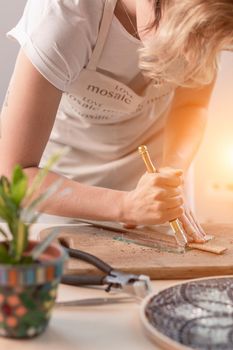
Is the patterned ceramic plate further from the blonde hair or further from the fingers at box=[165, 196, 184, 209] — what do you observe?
the blonde hair

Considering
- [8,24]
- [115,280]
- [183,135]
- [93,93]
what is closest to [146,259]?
[115,280]

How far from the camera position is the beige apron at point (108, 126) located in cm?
115

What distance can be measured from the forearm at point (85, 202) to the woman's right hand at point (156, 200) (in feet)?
0.06

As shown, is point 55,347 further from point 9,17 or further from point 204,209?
point 204,209

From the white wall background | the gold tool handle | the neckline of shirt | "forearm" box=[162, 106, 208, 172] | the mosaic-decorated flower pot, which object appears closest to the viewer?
the mosaic-decorated flower pot

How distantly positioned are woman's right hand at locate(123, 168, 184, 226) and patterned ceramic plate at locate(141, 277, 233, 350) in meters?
0.24

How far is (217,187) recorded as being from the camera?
2.17 metres

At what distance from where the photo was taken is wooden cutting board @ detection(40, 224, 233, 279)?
82 centimetres

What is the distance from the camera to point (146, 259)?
853 millimetres

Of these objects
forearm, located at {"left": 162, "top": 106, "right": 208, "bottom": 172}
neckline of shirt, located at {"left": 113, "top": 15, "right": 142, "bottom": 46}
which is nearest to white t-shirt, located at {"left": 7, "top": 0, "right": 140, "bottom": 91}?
neckline of shirt, located at {"left": 113, "top": 15, "right": 142, "bottom": 46}

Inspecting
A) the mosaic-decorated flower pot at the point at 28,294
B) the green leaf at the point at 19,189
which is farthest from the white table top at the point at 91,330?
the green leaf at the point at 19,189

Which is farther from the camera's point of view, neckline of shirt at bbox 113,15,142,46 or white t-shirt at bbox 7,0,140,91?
neckline of shirt at bbox 113,15,142,46

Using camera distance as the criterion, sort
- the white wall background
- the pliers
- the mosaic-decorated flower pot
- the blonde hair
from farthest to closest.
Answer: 1. the white wall background
2. the blonde hair
3. the pliers
4. the mosaic-decorated flower pot

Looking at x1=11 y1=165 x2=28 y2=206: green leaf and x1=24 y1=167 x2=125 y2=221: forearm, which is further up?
x1=11 y1=165 x2=28 y2=206: green leaf
